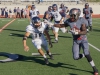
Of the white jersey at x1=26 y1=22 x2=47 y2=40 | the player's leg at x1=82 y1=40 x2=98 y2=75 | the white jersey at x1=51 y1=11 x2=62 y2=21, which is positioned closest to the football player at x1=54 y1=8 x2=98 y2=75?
the player's leg at x1=82 y1=40 x2=98 y2=75

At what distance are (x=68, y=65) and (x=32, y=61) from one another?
1264mm

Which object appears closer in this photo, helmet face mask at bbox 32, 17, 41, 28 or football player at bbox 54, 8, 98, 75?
football player at bbox 54, 8, 98, 75

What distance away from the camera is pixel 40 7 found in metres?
53.1

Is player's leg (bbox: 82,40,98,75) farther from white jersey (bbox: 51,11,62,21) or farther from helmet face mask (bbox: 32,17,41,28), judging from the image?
white jersey (bbox: 51,11,62,21)

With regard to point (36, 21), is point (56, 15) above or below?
below

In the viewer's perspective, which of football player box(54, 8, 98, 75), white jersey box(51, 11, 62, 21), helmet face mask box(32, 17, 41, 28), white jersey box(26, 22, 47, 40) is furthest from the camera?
Answer: white jersey box(51, 11, 62, 21)

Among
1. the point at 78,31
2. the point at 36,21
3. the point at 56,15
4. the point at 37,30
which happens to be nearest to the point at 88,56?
the point at 78,31

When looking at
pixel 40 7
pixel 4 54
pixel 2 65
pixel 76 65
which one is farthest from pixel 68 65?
pixel 40 7

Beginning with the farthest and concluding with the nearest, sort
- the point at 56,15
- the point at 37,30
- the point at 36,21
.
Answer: the point at 56,15, the point at 37,30, the point at 36,21

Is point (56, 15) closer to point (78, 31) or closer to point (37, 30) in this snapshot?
point (37, 30)

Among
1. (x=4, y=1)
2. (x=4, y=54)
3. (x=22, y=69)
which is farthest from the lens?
(x=4, y=1)

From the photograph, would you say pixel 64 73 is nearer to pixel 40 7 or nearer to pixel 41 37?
pixel 41 37

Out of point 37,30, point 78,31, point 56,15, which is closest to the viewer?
point 78,31

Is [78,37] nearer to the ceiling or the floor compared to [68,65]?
nearer to the ceiling
